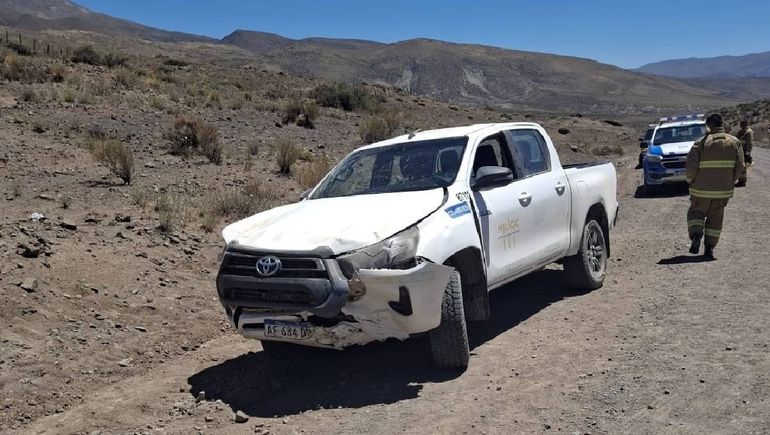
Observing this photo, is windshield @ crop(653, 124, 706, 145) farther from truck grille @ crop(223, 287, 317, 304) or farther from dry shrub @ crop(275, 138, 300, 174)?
truck grille @ crop(223, 287, 317, 304)

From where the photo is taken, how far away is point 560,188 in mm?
8086

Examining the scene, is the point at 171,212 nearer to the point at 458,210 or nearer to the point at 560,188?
the point at 560,188

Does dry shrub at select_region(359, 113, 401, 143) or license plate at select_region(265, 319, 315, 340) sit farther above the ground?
dry shrub at select_region(359, 113, 401, 143)

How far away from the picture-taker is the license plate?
5.55 meters

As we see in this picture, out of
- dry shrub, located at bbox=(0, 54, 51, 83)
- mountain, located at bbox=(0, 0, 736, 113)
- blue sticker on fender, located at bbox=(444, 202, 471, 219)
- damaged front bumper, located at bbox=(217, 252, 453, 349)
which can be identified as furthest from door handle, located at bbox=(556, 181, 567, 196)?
mountain, located at bbox=(0, 0, 736, 113)

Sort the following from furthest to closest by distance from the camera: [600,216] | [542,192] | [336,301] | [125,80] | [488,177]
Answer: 1. [125,80]
2. [600,216]
3. [542,192]
4. [488,177]
5. [336,301]

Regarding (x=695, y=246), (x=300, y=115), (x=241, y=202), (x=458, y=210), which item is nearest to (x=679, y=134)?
(x=695, y=246)

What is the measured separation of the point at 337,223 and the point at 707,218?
20.7ft

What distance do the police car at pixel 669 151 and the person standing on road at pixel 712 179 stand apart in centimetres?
821

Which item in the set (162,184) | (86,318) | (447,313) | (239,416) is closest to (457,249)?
(447,313)

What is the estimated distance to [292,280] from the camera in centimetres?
548

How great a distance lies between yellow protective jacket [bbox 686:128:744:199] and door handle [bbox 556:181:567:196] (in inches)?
119

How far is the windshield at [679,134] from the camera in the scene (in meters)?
19.7

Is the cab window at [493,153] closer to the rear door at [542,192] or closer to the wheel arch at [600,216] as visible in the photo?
the rear door at [542,192]
